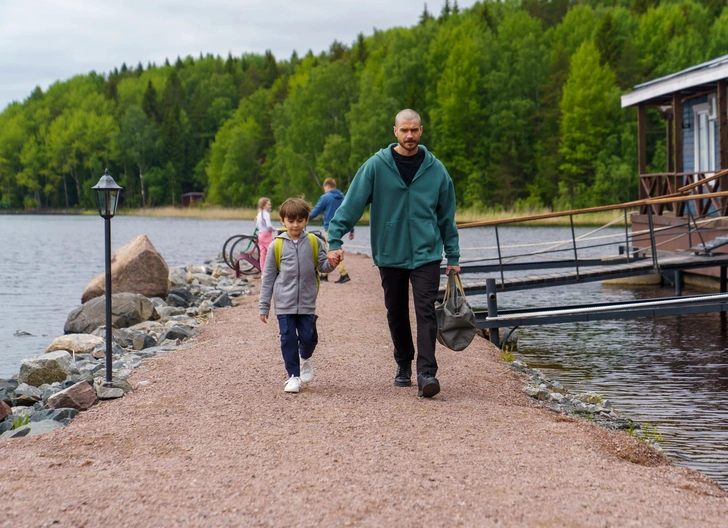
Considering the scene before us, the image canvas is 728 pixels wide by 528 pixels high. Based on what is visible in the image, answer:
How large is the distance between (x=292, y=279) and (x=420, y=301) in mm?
1009

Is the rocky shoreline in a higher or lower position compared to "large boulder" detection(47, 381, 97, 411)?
lower

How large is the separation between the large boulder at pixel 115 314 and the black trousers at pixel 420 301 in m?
8.32

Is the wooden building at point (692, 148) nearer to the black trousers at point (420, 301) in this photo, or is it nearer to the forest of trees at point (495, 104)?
the black trousers at point (420, 301)

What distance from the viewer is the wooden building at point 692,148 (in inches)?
748

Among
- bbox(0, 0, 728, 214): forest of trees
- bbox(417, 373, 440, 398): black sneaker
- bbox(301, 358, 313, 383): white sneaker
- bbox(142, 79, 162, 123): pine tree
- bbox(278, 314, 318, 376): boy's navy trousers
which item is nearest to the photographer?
bbox(417, 373, 440, 398): black sneaker

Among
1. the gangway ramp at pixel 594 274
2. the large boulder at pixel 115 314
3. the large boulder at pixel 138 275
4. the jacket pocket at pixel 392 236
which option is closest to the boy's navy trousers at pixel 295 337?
the jacket pocket at pixel 392 236

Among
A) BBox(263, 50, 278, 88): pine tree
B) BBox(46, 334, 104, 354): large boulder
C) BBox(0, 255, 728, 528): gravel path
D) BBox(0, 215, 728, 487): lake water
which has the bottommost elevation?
BBox(0, 215, 728, 487): lake water

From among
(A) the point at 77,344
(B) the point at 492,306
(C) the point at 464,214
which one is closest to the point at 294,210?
(B) the point at 492,306

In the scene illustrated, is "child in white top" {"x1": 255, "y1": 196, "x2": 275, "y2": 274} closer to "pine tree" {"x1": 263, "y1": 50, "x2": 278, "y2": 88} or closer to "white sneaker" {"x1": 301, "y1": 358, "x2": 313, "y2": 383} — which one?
"white sneaker" {"x1": 301, "y1": 358, "x2": 313, "y2": 383}

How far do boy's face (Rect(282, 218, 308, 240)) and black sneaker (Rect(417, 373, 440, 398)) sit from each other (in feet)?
4.71

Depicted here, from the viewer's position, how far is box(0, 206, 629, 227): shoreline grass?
4954 cm

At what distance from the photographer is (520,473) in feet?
16.3

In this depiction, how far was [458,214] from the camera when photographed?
6050 cm

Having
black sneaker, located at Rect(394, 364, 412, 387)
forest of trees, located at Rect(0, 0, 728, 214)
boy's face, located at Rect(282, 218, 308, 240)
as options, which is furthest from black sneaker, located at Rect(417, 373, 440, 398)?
forest of trees, located at Rect(0, 0, 728, 214)
